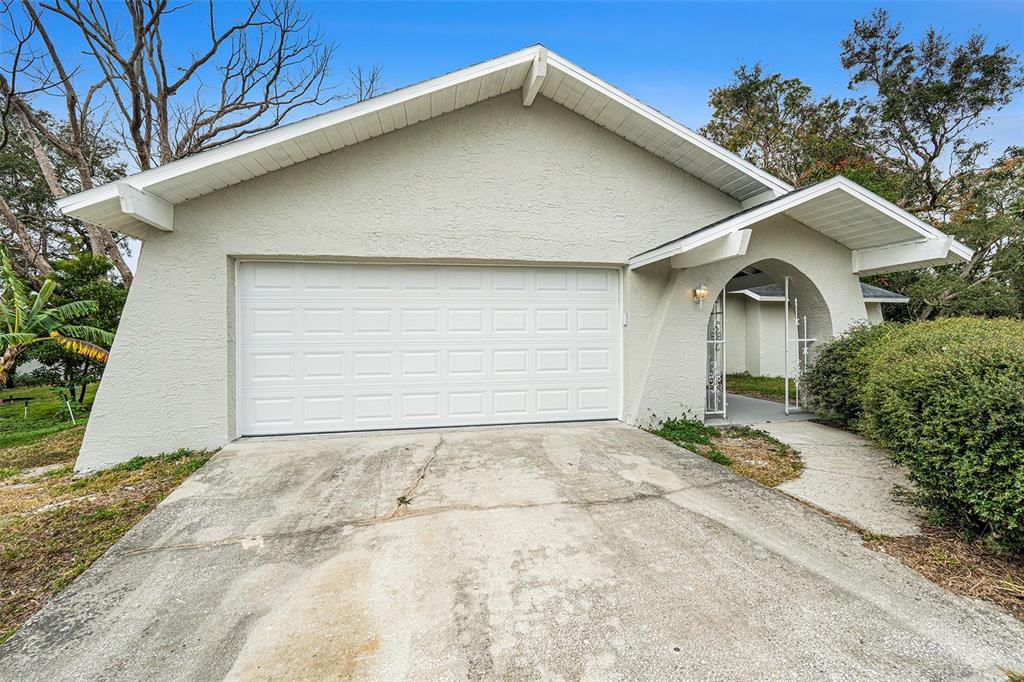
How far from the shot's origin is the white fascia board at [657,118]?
5.51 meters

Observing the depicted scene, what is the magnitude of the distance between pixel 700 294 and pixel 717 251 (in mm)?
1081

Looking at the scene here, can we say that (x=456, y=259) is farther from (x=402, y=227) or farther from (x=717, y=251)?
(x=717, y=251)

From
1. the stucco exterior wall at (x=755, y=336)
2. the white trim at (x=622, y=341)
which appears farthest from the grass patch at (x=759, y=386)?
the white trim at (x=622, y=341)

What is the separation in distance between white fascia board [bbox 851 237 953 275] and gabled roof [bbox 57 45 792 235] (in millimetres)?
2111

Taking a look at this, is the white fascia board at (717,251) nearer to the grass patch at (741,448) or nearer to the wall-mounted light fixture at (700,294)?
the wall-mounted light fixture at (700,294)

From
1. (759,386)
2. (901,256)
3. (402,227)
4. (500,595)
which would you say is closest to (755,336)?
(759,386)

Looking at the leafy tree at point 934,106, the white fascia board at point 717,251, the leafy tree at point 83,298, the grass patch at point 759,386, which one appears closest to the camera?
the white fascia board at point 717,251

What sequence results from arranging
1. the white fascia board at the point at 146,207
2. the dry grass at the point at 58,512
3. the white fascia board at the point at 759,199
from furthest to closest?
the white fascia board at the point at 759,199 → the white fascia board at the point at 146,207 → the dry grass at the point at 58,512

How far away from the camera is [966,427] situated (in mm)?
2957

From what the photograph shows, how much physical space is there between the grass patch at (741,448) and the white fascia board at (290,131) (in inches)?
215

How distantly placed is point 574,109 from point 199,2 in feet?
36.5

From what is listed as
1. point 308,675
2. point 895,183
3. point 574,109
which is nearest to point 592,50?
point 574,109

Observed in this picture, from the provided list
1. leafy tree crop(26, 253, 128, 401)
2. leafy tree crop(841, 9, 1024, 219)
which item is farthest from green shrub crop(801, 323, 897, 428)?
leafy tree crop(841, 9, 1024, 219)

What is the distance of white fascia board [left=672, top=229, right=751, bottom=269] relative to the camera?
4953mm
